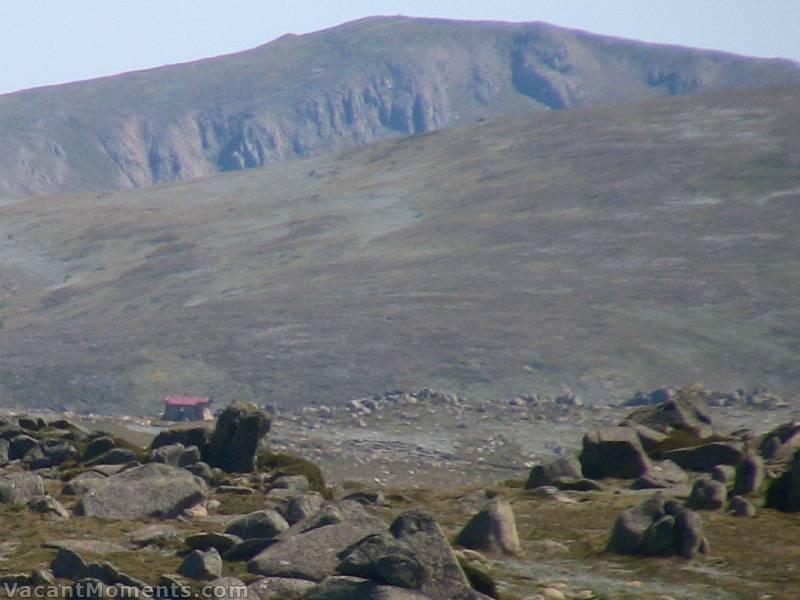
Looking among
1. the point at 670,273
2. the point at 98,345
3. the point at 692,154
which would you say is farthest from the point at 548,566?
the point at 692,154

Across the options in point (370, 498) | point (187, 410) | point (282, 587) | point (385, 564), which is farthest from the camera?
point (187, 410)

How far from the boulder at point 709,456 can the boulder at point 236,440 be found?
5023mm

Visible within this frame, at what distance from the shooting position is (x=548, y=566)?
487 inches

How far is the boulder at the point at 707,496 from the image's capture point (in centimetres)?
1434

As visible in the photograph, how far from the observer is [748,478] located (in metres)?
15.2

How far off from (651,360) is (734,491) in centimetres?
4871

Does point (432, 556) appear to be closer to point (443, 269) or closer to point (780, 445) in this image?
point (780, 445)

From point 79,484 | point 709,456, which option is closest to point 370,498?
A: point 79,484

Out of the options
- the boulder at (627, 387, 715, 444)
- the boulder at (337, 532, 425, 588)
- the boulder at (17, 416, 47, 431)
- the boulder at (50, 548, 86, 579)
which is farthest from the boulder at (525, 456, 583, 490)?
the boulder at (17, 416, 47, 431)

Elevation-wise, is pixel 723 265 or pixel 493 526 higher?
pixel 493 526

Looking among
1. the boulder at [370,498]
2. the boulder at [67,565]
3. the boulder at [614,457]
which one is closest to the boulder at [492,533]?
the boulder at [370,498]

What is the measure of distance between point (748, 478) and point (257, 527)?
5.45m

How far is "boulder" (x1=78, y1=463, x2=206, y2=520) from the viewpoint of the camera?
14023 mm

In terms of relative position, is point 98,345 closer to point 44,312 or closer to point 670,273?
point 44,312
